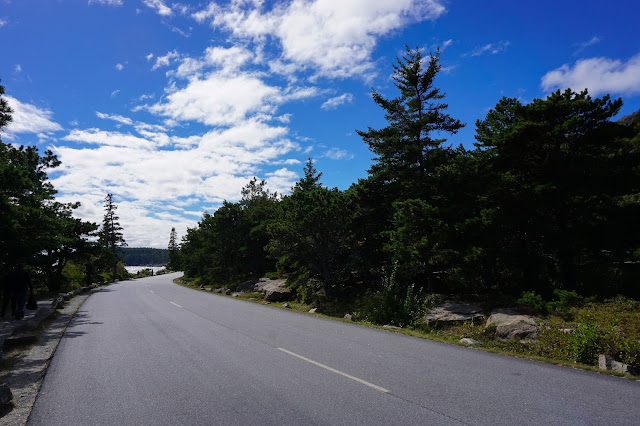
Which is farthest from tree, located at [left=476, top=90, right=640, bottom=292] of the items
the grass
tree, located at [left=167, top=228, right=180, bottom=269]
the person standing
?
tree, located at [left=167, top=228, right=180, bottom=269]

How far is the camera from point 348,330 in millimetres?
10961

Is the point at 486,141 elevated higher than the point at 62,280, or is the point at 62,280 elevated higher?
the point at 486,141

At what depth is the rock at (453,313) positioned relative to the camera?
1220 cm

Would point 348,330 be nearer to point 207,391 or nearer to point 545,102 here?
point 207,391

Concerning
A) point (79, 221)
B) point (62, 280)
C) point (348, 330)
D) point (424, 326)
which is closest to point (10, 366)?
point (348, 330)

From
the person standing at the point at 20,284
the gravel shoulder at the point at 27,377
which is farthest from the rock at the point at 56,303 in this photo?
the gravel shoulder at the point at 27,377

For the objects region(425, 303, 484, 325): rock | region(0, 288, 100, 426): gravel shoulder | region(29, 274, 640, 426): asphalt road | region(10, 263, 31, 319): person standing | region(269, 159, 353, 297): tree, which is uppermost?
region(269, 159, 353, 297): tree

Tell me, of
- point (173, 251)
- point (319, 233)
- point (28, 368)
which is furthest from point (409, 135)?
point (173, 251)

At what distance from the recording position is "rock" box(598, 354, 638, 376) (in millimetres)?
6340

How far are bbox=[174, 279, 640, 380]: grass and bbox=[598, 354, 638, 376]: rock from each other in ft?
0.45

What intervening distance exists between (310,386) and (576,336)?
6463 millimetres

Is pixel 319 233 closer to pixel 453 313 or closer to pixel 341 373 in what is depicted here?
pixel 453 313

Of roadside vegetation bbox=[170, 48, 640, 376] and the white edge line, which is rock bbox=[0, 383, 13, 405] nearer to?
the white edge line

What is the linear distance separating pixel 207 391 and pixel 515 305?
11.5 m
